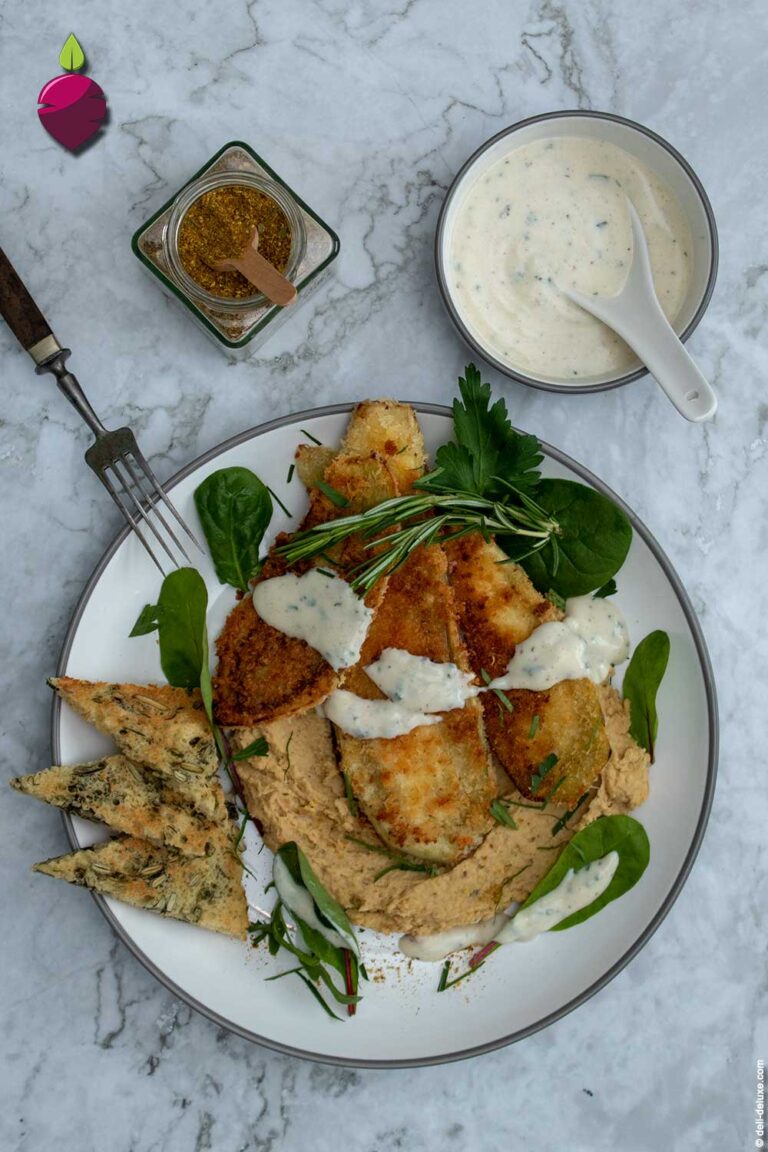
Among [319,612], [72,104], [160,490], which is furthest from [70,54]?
[319,612]

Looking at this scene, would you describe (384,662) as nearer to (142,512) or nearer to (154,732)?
(154,732)

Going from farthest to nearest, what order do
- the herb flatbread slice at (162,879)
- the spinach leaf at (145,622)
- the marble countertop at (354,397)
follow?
the marble countertop at (354,397) → the spinach leaf at (145,622) → the herb flatbread slice at (162,879)

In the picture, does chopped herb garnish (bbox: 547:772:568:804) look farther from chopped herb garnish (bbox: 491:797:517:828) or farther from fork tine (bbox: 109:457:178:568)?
fork tine (bbox: 109:457:178:568)

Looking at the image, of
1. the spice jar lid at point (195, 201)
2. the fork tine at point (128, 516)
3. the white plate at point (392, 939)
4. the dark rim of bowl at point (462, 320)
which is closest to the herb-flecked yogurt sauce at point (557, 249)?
the dark rim of bowl at point (462, 320)

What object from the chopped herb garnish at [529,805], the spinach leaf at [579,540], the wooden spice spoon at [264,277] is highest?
the wooden spice spoon at [264,277]

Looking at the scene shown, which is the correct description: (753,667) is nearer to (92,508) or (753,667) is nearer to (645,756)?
(645,756)

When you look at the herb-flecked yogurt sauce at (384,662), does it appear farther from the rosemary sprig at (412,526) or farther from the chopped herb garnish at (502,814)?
the chopped herb garnish at (502,814)
